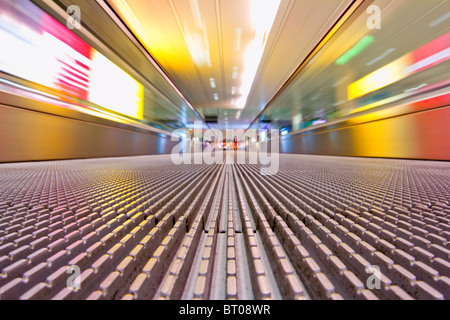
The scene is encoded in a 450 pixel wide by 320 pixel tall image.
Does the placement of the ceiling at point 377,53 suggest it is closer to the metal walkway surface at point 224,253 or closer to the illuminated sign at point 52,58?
the metal walkway surface at point 224,253

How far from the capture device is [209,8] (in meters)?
2.37

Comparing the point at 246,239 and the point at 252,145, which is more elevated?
the point at 252,145

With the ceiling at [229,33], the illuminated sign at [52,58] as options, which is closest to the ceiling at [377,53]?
the ceiling at [229,33]

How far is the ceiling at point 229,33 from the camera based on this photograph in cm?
234

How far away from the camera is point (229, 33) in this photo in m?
2.91

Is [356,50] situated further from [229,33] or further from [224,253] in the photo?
[224,253]

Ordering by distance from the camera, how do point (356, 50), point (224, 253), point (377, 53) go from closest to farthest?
point (224, 253), point (356, 50), point (377, 53)

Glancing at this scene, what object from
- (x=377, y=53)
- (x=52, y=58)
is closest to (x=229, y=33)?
(x=377, y=53)

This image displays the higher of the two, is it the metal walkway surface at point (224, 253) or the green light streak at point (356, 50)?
the green light streak at point (356, 50)

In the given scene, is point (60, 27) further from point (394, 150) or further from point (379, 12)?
point (394, 150)

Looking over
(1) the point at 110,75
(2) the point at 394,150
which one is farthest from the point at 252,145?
(1) the point at 110,75

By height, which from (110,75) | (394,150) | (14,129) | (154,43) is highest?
(154,43)

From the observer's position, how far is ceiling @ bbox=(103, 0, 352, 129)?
2.34m

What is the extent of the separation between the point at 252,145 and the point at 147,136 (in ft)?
32.9
